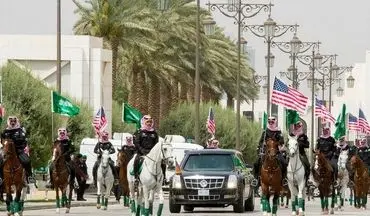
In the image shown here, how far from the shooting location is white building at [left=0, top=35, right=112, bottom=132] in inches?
2933

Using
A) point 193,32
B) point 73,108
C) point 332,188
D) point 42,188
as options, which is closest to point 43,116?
point 42,188

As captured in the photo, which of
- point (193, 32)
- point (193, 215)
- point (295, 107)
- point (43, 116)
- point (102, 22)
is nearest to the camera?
point (193, 215)

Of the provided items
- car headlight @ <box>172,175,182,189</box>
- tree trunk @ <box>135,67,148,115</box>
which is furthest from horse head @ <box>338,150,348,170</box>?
tree trunk @ <box>135,67,148,115</box>

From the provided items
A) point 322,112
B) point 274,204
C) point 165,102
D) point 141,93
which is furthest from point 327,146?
point 165,102

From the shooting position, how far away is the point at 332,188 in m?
39.3

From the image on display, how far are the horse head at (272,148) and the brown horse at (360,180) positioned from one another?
13.8m

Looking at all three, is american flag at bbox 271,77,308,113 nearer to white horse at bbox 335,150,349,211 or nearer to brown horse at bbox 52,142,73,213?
white horse at bbox 335,150,349,211

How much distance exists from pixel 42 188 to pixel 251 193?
23776 millimetres

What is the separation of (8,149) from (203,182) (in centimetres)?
733

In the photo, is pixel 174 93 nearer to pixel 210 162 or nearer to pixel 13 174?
pixel 210 162

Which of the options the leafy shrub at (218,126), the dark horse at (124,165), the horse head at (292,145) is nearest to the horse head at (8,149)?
the horse head at (292,145)

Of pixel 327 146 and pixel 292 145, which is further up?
pixel 292 145

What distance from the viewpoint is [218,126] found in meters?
95.4

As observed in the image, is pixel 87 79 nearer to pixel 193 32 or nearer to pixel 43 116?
pixel 193 32
